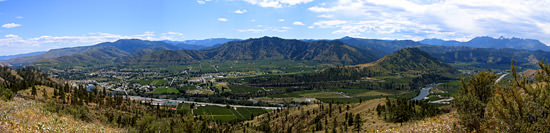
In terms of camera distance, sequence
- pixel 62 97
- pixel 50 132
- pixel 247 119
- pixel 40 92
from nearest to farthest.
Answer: pixel 50 132 → pixel 62 97 → pixel 40 92 → pixel 247 119

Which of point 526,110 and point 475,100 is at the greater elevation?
point 526,110

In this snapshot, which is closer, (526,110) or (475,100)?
(526,110)

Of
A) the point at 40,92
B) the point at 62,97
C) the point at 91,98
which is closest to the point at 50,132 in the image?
the point at 62,97

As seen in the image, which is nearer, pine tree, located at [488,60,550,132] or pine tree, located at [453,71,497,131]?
pine tree, located at [488,60,550,132]

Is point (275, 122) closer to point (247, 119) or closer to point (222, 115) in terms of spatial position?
point (247, 119)

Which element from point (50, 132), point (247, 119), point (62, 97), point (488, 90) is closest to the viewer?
point (50, 132)

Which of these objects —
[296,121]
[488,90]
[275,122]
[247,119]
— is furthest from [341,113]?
[488,90]

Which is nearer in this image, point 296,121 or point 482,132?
point 482,132

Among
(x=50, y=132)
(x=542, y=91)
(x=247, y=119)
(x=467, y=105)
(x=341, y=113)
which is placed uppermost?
(x=542, y=91)

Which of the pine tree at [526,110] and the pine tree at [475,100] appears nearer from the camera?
the pine tree at [526,110]

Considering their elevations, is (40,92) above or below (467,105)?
below
